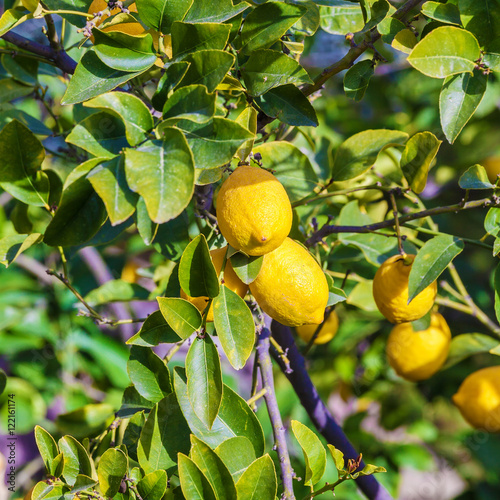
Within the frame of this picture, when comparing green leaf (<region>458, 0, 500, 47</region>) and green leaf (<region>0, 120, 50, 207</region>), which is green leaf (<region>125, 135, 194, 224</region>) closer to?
green leaf (<region>0, 120, 50, 207</region>)

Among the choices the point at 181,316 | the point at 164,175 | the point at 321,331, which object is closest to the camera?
the point at 164,175

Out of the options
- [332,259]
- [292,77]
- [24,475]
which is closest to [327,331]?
[332,259]

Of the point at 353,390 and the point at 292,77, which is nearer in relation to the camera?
the point at 292,77

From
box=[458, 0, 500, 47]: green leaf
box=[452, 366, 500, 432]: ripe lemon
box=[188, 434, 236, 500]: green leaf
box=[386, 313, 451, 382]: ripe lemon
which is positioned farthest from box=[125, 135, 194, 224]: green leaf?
box=[452, 366, 500, 432]: ripe lemon

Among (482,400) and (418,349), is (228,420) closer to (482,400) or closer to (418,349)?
(418,349)

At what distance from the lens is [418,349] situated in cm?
94

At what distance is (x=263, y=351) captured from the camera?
66 centimetres

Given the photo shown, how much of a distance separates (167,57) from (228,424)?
1.21 ft

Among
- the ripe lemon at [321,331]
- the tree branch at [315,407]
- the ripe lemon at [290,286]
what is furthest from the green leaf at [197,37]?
the ripe lemon at [321,331]

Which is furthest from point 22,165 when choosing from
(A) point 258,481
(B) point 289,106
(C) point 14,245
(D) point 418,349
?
(D) point 418,349

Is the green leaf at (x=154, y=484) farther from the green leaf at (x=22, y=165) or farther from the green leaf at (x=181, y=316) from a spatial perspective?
the green leaf at (x=22, y=165)

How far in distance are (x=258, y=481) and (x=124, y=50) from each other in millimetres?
406

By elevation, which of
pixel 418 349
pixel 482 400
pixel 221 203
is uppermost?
pixel 221 203

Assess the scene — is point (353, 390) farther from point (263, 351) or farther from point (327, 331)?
point (263, 351)
